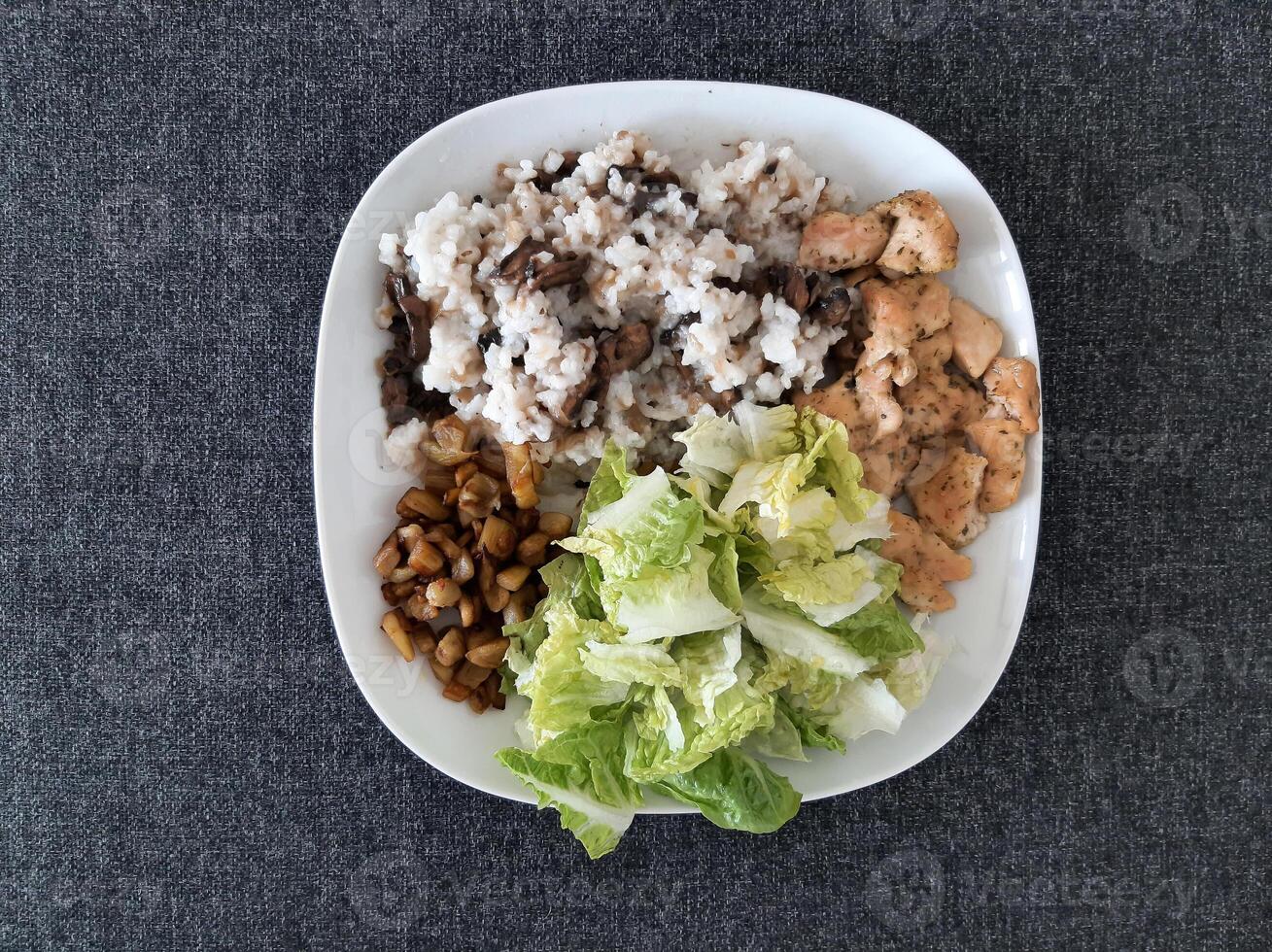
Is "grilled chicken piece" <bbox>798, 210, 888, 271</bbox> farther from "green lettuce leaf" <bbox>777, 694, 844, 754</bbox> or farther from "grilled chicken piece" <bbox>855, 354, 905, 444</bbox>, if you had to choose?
"green lettuce leaf" <bbox>777, 694, 844, 754</bbox>

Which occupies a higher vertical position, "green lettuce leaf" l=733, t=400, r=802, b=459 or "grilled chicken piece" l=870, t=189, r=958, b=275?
"grilled chicken piece" l=870, t=189, r=958, b=275

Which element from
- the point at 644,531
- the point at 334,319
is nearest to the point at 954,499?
the point at 644,531

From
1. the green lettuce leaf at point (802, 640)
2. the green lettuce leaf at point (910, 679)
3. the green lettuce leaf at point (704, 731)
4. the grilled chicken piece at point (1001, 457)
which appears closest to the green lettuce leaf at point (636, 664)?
the green lettuce leaf at point (704, 731)

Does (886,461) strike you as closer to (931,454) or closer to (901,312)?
(931,454)

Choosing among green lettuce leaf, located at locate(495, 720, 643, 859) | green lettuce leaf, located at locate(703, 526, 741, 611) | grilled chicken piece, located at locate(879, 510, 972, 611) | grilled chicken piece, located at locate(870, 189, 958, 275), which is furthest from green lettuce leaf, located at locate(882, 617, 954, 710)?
grilled chicken piece, located at locate(870, 189, 958, 275)

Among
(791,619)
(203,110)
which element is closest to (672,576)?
(791,619)

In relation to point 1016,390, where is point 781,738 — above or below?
below

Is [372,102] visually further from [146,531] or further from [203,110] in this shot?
[146,531]
